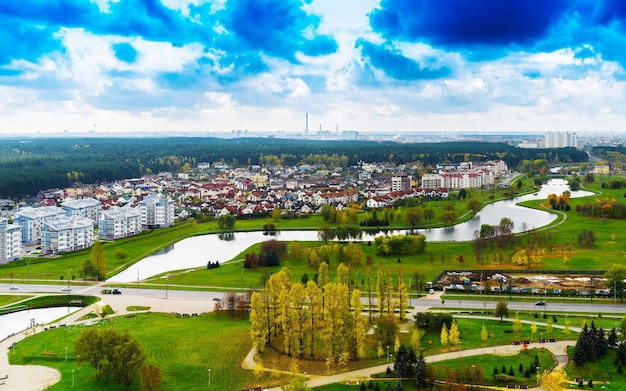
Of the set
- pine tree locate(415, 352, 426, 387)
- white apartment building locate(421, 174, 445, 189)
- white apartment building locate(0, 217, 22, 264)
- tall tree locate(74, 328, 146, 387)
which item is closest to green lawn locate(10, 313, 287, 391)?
tall tree locate(74, 328, 146, 387)

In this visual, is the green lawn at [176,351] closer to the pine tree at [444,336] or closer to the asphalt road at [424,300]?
the asphalt road at [424,300]

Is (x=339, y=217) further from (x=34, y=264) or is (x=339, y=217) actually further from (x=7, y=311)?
(x=7, y=311)

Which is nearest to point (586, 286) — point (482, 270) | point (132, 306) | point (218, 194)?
point (482, 270)

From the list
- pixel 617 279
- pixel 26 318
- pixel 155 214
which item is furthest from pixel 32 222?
pixel 617 279

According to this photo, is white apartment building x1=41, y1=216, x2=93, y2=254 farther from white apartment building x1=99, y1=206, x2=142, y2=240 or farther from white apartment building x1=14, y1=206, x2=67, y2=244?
white apartment building x1=14, y1=206, x2=67, y2=244

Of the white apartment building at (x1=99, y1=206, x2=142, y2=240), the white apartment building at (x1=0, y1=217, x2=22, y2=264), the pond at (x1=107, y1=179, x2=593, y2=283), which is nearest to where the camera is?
the pond at (x1=107, y1=179, x2=593, y2=283)

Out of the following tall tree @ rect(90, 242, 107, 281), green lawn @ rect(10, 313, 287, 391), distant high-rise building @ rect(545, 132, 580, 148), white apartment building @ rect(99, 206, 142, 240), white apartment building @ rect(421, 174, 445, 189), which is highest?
distant high-rise building @ rect(545, 132, 580, 148)

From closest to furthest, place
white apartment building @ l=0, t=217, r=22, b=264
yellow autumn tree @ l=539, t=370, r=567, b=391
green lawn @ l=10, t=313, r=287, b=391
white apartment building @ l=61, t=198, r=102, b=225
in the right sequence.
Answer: yellow autumn tree @ l=539, t=370, r=567, b=391
green lawn @ l=10, t=313, r=287, b=391
white apartment building @ l=0, t=217, r=22, b=264
white apartment building @ l=61, t=198, r=102, b=225
